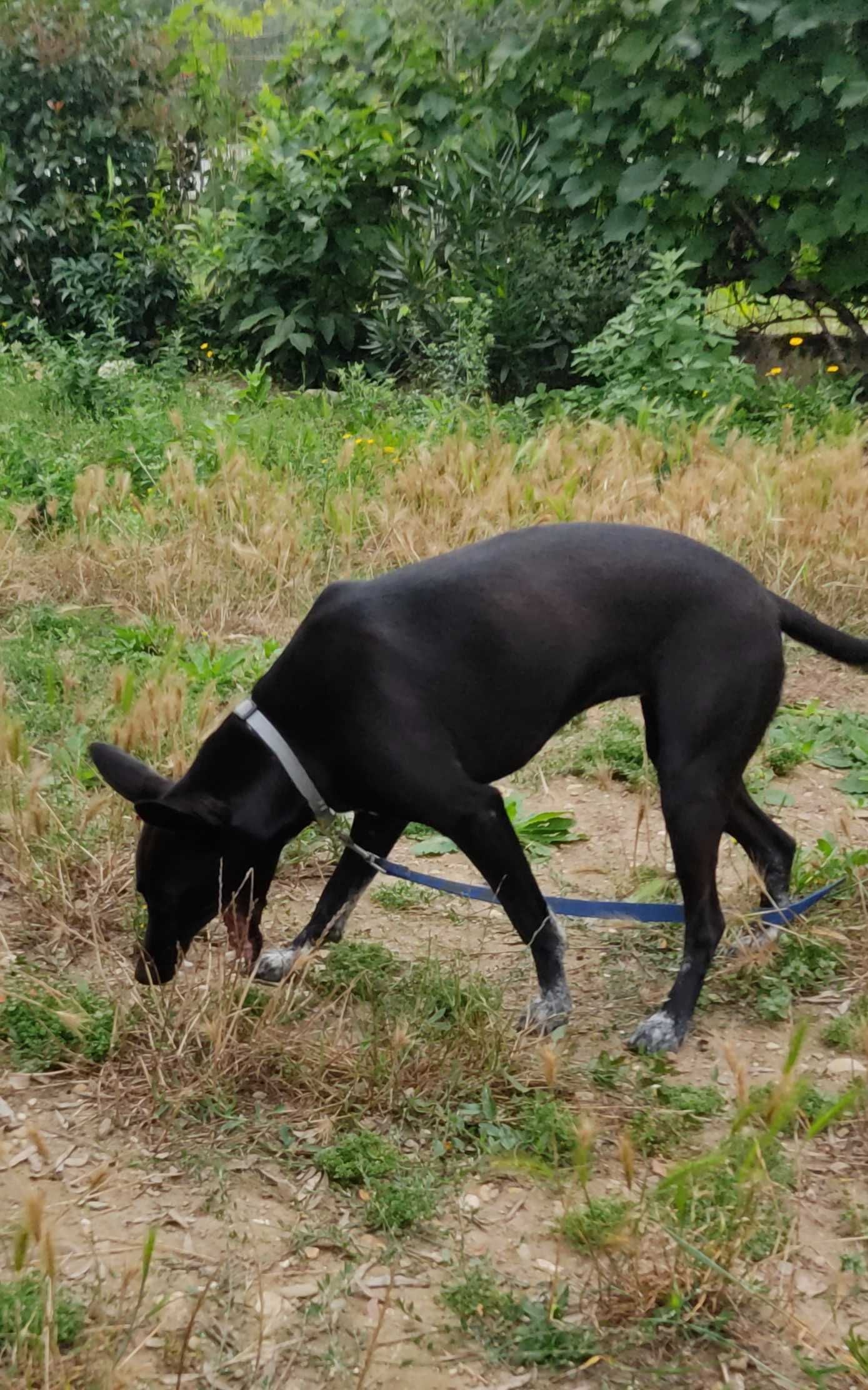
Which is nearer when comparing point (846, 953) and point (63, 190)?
point (846, 953)

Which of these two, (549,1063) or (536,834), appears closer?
(549,1063)

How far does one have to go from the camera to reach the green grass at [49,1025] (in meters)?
3.21

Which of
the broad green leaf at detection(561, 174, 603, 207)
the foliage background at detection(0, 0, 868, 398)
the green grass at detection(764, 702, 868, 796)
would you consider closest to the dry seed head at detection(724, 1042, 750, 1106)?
the green grass at detection(764, 702, 868, 796)

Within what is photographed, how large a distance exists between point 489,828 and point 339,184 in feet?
26.9

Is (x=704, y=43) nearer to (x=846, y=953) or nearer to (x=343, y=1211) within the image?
(x=846, y=953)

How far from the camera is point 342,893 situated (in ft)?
12.4

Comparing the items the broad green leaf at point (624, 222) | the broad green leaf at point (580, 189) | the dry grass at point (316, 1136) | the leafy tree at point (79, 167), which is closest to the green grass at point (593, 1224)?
the dry grass at point (316, 1136)

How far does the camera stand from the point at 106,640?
5.68 m

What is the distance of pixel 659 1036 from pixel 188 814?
4.37 ft

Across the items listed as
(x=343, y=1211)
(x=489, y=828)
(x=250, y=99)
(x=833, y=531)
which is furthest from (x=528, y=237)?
(x=343, y=1211)

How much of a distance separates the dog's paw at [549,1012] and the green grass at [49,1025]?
3.45 ft

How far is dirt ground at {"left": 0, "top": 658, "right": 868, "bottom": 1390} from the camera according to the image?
2.35m

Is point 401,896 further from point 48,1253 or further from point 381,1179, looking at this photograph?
point 48,1253

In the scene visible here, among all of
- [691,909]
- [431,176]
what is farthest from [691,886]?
[431,176]
